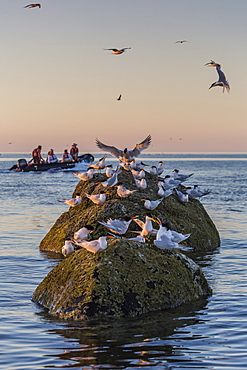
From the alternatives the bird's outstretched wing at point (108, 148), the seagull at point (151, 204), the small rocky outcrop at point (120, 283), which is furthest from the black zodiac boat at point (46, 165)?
the small rocky outcrop at point (120, 283)

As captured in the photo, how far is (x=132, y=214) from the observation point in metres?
12.0

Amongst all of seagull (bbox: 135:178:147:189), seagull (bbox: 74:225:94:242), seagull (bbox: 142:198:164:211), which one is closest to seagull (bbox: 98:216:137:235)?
seagull (bbox: 74:225:94:242)

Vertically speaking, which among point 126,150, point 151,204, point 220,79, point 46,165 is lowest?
point 46,165

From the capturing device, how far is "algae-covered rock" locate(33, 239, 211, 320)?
7855 mm

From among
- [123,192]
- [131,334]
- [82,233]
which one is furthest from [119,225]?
[131,334]

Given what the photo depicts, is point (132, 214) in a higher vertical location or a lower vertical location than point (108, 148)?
lower

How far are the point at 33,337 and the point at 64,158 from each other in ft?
151

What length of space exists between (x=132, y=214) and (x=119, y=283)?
4.09 m

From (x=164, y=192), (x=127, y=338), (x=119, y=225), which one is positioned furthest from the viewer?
(x=164, y=192)

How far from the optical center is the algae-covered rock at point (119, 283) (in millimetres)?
7855

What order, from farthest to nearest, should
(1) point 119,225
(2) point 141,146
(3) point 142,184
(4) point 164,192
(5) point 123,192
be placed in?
(2) point 141,146 → (3) point 142,184 → (4) point 164,192 → (5) point 123,192 → (1) point 119,225

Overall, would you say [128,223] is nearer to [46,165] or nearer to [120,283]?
[120,283]

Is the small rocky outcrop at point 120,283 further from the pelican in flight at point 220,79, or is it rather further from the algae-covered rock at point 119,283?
the pelican in flight at point 220,79

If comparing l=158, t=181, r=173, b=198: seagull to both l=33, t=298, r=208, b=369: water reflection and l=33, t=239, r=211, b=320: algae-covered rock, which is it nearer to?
l=33, t=239, r=211, b=320: algae-covered rock
